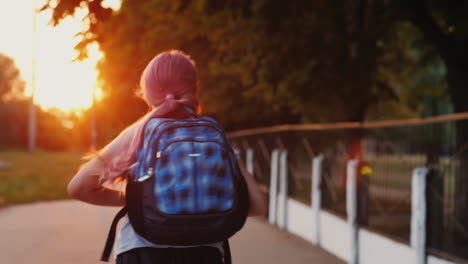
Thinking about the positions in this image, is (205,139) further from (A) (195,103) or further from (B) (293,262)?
(B) (293,262)

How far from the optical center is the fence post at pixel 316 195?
9828 millimetres

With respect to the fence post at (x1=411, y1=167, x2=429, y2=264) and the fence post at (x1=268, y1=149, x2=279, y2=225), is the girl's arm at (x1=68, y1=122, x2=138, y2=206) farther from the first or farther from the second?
the fence post at (x1=268, y1=149, x2=279, y2=225)

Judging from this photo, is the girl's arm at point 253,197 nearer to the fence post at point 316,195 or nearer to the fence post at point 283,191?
the fence post at point 316,195

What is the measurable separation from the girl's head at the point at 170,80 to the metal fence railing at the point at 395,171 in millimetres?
4219

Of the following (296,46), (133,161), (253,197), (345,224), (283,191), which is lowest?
(345,224)

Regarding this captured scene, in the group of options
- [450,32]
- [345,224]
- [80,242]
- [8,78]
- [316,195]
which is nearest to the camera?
[345,224]

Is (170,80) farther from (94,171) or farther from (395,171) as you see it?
(395,171)

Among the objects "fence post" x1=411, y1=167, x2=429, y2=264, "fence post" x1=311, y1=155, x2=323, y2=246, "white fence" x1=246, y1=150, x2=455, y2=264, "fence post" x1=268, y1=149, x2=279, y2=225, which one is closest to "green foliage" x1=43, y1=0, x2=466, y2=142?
"fence post" x1=268, y1=149, x2=279, y2=225

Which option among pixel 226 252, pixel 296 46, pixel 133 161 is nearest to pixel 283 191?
pixel 296 46

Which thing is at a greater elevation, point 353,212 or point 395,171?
point 395,171

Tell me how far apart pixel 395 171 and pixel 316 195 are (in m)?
1.63

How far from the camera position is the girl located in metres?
2.58

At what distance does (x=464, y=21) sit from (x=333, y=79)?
3505 mm

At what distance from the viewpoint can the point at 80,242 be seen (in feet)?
32.3
